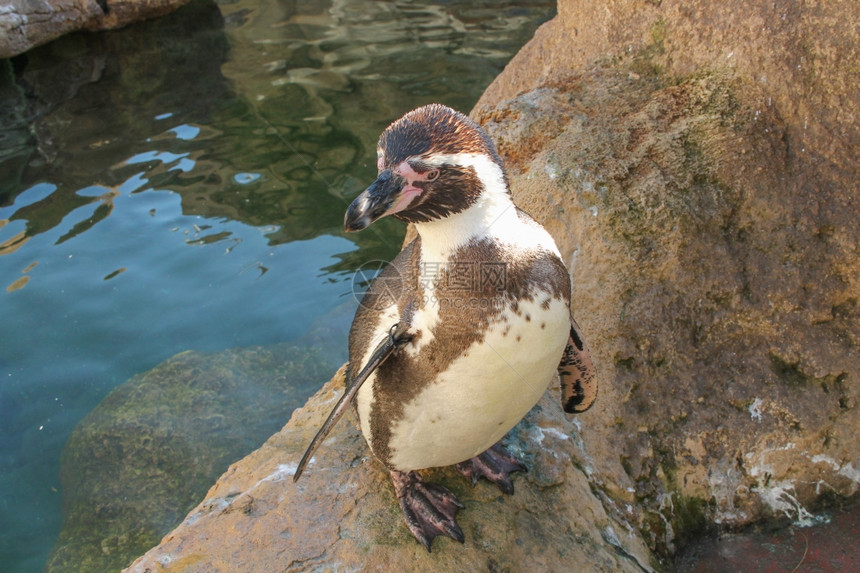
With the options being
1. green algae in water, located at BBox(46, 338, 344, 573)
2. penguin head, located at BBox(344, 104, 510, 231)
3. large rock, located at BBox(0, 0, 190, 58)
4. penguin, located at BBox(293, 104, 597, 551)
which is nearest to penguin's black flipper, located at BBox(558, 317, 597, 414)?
penguin, located at BBox(293, 104, 597, 551)

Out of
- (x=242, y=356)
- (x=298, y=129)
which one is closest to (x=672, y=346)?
(x=242, y=356)

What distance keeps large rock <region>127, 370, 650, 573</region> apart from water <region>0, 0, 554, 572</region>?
1961mm

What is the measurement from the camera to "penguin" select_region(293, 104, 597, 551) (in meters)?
2.26

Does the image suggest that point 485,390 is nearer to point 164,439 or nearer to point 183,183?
point 164,439

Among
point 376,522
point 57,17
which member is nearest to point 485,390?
point 376,522

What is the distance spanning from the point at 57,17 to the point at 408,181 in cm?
880

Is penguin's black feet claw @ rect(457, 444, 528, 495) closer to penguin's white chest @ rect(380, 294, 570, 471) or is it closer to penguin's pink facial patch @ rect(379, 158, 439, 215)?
penguin's white chest @ rect(380, 294, 570, 471)

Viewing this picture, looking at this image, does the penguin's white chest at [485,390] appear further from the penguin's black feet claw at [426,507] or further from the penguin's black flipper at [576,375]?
the penguin's black flipper at [576,375]

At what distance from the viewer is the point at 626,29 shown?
13.6 feet

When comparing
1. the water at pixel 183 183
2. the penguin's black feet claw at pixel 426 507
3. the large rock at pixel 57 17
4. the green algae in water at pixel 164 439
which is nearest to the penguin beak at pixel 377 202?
the penguin's black feet claw at pixel 426 507

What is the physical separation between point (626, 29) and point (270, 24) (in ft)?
25.8

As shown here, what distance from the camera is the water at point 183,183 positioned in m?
5.32

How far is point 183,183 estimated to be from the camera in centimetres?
712

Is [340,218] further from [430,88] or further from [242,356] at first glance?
[430,88]
